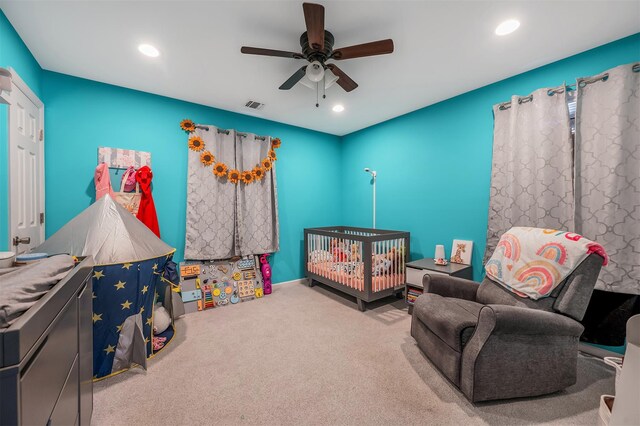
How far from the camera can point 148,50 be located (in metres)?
2.08

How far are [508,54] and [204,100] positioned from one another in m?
3.11

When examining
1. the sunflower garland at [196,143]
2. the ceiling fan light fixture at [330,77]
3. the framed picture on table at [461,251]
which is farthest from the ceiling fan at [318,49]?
the framed picture on table at [461,251]

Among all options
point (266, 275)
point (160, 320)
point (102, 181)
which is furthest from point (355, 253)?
point (102, 181)

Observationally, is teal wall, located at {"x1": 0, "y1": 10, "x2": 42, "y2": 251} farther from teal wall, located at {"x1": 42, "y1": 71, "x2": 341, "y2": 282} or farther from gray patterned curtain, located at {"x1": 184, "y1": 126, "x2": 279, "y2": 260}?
gray patterned curtain, located at {"x1": 184, "y1": 126, "x2": 279, "y2": 260}

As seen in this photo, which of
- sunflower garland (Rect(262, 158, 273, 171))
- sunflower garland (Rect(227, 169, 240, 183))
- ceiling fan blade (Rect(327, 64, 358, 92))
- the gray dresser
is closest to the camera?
the gray dresser

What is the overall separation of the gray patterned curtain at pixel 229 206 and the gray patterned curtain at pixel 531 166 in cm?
270

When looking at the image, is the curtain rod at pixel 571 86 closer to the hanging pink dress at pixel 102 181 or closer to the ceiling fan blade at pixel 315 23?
the ceiling fan blade at pixel 315 23

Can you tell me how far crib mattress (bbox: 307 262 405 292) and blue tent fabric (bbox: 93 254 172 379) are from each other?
2.04 metres

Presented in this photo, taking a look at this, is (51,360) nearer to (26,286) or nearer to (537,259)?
(26,286)

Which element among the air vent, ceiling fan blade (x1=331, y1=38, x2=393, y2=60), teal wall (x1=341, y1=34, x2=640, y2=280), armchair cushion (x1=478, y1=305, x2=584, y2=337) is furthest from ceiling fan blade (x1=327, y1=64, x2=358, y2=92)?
armchair cushion (x1=478, y1=305, x2=584, y2=337)

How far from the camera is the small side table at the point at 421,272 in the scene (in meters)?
2.63

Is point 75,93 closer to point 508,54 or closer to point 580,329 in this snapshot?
point 508,54

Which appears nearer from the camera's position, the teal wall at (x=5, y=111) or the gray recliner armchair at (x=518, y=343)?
the gray recliner armchair at (x=518, y=343)

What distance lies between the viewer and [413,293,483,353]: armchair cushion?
5.26 ft
